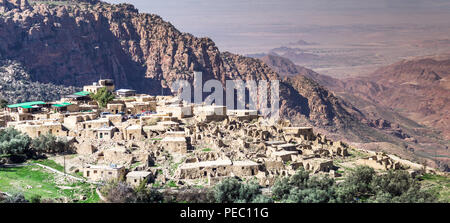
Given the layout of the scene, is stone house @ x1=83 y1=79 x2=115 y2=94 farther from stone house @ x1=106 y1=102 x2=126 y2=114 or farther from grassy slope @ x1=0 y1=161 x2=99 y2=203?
grassy slope @ x1=0 y1=161 x2=99 y2=203

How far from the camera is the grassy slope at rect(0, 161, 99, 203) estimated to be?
125 feet

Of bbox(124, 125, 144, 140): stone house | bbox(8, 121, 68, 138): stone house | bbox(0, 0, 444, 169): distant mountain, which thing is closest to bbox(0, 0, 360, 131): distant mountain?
bbox(0, 0, 444, 169): distant mountain

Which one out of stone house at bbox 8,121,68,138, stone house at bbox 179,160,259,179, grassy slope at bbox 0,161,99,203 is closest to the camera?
grassy slope at bbox 0,161,99,203

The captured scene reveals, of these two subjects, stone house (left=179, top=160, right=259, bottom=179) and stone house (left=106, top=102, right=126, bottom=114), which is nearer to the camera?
stone house (left=179, top=160, right=259, bottom=179)

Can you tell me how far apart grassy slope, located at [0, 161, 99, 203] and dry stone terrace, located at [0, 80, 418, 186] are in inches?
76.7

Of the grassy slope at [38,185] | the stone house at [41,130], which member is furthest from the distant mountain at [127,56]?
the grassy slope at [38,185]

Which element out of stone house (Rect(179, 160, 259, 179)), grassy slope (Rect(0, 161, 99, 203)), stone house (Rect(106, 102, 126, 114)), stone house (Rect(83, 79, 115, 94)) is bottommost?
grassy slope (Rect(0, 161, 99, 203))

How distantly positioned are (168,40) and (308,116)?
51.5 m

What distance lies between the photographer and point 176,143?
4619 centimetres

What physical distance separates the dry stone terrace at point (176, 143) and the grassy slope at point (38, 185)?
76.7 inches

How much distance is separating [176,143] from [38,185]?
11569 mm

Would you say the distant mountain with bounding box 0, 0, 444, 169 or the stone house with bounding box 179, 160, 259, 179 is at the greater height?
the distant mountain with bounding box 0, 0, 444, 169

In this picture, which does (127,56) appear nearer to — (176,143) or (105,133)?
(105,133)

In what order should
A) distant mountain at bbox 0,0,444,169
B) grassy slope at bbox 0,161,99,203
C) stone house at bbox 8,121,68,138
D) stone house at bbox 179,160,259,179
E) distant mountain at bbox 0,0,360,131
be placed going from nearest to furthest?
grassy slope at bbox 0,161,99,203, stone house at bbox 179,160,259,179, stone house at bbox 8,121,68,138, distant mountain at bbox 0,0,444,169, distant mountain at bbox 0,0,360,131
